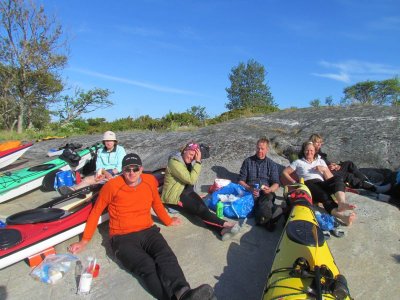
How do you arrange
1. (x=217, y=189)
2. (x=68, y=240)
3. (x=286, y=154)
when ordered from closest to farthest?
1. (x=68, y=240)
2. (x=217, y=189)
3. (x=286, y=154)

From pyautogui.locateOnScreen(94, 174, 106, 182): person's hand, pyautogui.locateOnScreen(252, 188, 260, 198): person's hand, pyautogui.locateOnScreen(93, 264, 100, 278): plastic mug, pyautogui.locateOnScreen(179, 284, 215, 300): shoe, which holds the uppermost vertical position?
pyautogui.locateOnScreen(94, 174, 106, 182): person's hand

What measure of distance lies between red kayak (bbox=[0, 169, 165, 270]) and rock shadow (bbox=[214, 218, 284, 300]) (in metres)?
1.81

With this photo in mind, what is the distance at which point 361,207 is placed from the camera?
4953 millimetres

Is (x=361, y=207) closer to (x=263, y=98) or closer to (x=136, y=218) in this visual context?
(x=136, y=218)

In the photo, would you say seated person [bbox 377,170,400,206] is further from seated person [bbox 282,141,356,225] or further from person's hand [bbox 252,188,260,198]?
person's hand [bbox 252,188,260,198]

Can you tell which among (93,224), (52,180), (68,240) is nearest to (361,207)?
(93,224)

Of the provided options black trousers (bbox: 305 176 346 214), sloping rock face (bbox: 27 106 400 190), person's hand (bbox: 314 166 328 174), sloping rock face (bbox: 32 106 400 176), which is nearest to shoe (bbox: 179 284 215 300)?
black trousers (bbox: 305 176 346 214)

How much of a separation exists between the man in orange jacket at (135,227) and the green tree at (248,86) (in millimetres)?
31587

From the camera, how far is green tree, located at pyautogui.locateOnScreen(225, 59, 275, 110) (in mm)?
34844

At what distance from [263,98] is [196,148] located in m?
31.4

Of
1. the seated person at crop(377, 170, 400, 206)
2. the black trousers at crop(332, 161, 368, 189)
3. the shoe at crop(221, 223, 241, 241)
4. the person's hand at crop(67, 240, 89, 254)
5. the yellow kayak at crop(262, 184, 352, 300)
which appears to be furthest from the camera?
the black trousers at crop(332, 161, 368, 189)

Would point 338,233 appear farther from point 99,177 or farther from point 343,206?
point 99,177

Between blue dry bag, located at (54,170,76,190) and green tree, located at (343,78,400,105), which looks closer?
blue dry bag, located at (54,170,76,190)

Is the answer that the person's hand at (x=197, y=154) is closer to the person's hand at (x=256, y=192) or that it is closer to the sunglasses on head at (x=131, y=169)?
the person's hand at (x=256, y=192)
